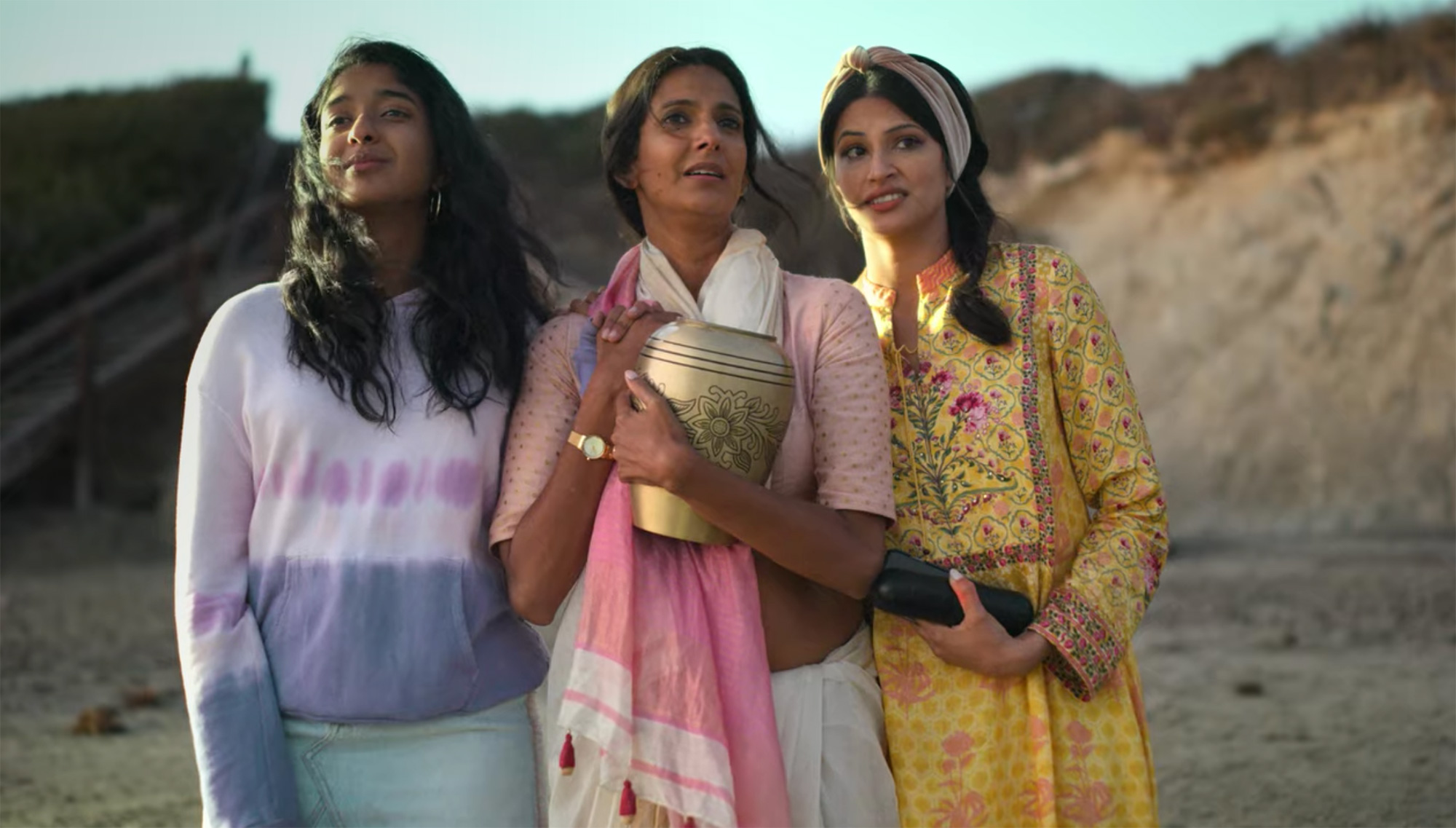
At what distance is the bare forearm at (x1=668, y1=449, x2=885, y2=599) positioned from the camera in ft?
7.52

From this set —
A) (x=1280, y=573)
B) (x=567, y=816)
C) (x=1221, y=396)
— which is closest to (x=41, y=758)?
(x=567, y=816)

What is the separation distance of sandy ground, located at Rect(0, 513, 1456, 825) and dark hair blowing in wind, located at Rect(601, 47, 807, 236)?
401cm

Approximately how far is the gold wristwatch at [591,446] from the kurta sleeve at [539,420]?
3.6 inches

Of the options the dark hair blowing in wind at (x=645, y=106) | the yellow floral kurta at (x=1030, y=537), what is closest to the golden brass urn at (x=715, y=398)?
the dark hair blowing in wind at (x=645, y=106)

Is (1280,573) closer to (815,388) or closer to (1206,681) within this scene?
(1206,681)

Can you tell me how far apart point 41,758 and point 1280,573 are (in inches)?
359

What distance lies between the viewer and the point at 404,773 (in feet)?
7.80

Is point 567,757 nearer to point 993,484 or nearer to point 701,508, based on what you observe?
point 701,508

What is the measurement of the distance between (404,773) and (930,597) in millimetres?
958

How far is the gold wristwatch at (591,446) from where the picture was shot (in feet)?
7.84

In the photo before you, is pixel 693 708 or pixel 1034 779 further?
pixel 1034 779

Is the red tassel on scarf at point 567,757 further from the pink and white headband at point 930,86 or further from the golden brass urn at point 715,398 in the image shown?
the pink and white headband at point 930,86

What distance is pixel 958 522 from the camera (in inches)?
112

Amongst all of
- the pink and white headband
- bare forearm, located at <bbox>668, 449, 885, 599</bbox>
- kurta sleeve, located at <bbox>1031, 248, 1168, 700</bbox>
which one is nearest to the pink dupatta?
bare forearm, located at <bbox>668, 449, 885, 599</bbox>
